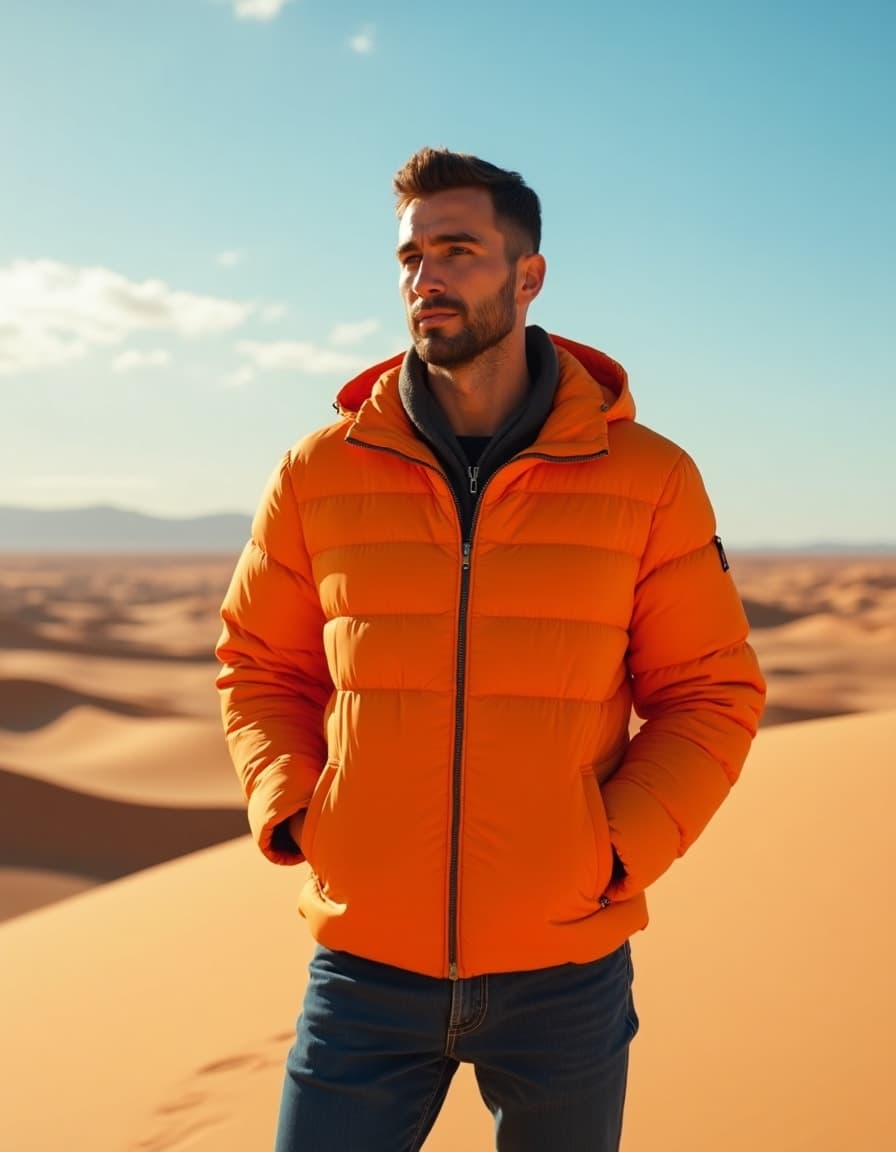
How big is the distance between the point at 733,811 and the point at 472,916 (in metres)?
3.29

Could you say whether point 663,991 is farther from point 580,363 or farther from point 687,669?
point 580,363

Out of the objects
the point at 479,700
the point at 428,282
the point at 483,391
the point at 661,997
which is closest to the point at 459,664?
the point at 479,700

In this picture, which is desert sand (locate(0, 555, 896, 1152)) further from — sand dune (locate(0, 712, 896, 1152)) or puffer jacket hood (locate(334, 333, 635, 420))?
puffer jacket hood (locate(334, 333, 635, 420))

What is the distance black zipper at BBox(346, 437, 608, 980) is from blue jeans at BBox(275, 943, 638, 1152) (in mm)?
97

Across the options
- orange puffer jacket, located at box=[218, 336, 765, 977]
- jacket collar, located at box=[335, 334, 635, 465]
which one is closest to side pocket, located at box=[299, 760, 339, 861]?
orange puffer jacket, located at box=[218, 336, 765, 977]

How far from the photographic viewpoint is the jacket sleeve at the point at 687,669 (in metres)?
2.32

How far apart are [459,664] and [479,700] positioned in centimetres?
8

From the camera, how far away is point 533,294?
2604 mm

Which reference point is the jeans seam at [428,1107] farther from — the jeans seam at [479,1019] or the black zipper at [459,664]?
the black zipper at [459,664]

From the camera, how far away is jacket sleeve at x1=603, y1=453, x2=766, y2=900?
2320 millimetres

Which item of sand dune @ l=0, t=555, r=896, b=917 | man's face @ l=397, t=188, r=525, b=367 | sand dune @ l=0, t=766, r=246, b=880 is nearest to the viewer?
man's face @ l=397, t=188, r=525, b=367

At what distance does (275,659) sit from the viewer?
8.60ft

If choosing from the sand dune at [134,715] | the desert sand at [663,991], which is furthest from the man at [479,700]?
the sand dune at [134,715]

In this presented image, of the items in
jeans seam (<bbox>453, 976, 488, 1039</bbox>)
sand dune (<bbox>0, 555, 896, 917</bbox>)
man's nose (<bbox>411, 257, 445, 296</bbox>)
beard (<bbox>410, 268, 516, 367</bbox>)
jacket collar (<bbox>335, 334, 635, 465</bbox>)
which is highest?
man's nose (<bbox>411, 257, 445, 296</bbox>)
